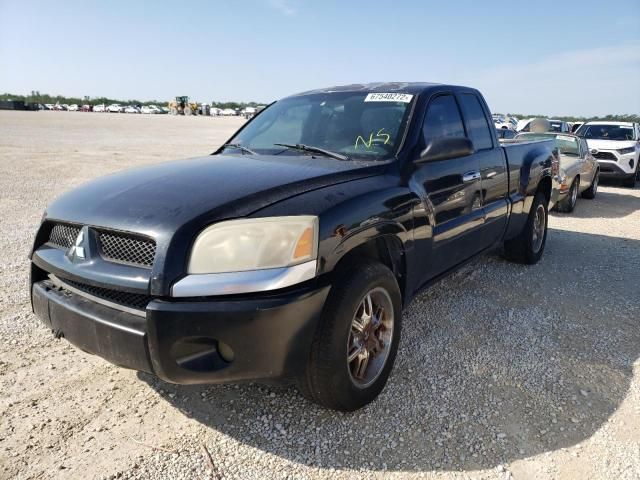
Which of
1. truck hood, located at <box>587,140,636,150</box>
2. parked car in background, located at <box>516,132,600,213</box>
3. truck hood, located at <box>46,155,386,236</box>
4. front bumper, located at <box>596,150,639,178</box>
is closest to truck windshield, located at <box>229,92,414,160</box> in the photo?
truck hood, located at <box>46,155,386,236</box>

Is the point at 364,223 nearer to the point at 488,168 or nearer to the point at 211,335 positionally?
→ the point at 211,335

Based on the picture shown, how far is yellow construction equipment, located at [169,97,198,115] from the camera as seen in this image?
76250 mm

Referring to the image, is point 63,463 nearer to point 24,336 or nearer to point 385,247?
point 24,336

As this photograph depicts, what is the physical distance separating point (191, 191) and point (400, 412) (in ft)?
5.26

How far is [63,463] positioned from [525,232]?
15.1 feet

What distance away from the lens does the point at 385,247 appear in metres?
2.82

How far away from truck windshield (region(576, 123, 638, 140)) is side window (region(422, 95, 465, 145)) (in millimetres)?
11307

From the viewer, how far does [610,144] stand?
41.0ft

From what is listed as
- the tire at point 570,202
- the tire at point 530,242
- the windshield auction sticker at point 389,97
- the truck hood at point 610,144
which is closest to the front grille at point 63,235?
the windshield auction sticker at point 389,97

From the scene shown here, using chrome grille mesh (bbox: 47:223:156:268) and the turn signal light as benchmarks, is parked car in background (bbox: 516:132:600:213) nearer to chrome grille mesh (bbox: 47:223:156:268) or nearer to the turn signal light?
the turn signal light

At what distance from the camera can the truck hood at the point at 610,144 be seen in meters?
12.4

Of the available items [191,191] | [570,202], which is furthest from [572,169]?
[191,191]

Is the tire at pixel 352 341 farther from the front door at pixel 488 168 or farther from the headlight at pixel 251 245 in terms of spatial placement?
the front door at pixel 488 168

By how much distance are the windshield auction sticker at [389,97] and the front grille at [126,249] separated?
2.04m
